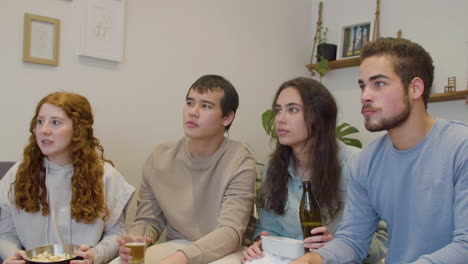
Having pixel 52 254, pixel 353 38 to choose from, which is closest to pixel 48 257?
pixel 52 254

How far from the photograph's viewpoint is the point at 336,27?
3.51 meters

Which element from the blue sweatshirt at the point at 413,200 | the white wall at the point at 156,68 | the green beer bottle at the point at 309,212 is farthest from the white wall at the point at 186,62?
the blue sweatshirt at the point at 413,200

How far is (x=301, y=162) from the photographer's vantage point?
73.5 inches

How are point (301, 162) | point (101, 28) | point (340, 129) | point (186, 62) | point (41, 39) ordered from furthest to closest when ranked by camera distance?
point (340, 129)
point (186, 62)
point (101, 28)
point (41, 39)
point (301, 162)

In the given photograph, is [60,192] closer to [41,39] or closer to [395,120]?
[41,39]

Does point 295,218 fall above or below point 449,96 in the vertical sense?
below

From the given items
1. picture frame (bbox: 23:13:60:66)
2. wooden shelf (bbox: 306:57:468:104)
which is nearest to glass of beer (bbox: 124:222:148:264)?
picture frame (bbox: 23:13:60:66)

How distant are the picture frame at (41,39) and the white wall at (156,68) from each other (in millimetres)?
34

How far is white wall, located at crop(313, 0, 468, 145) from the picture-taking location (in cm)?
279

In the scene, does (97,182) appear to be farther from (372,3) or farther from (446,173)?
(372,3)

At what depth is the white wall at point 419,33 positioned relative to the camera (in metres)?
2.79

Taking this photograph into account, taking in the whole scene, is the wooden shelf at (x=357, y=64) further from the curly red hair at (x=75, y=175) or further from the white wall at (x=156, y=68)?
the curly red hair at (x=75, y=175)

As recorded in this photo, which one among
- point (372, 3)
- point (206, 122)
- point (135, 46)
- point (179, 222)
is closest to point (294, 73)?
point (372, 3)

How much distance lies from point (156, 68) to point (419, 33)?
1.93 meters
